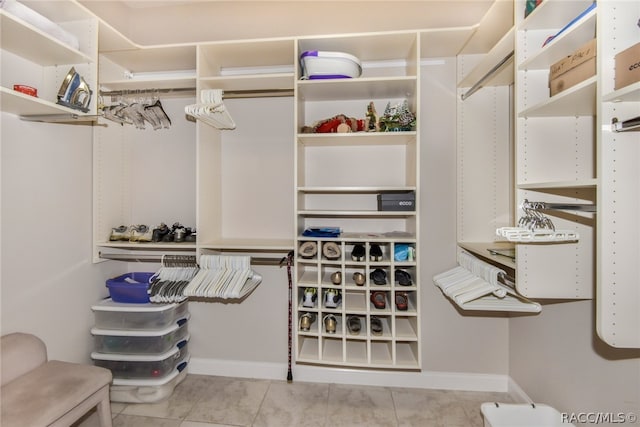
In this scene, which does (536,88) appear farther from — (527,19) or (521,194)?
(521,194)

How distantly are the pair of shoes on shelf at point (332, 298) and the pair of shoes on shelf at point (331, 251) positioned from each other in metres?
0.23

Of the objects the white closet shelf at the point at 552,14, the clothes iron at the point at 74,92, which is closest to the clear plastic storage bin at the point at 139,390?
the clothes iron at the point at 74,92

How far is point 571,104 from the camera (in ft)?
3.84

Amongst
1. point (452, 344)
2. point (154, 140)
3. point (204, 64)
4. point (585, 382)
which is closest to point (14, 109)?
point (154, 140)

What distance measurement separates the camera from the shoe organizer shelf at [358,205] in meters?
1.76

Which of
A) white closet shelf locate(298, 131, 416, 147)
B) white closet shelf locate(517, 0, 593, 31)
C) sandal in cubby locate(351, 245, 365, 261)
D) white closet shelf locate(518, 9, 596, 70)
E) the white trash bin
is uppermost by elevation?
white closet shelf locate(517, 0, 593, 31)

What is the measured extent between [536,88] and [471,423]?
1922 mm

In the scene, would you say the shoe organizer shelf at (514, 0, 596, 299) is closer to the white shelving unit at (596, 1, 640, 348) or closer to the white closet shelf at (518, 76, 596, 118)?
the white closet shelf at (518, 76, 596, 118)

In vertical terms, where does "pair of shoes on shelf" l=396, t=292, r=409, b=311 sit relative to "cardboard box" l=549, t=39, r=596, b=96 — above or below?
below

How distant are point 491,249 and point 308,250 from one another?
1.13 meters

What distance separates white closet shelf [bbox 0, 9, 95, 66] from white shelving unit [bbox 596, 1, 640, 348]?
2.22 metres

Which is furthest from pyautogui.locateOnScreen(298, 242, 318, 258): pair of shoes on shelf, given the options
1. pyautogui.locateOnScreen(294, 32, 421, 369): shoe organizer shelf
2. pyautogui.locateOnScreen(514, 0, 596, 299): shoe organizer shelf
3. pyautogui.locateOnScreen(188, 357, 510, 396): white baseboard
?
pyautogui.locateOnScreen(514, 0, 596, 299): shoe organizer shelf

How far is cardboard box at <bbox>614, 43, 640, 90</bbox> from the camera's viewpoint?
32.3 inches

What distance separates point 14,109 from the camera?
4.82ft
